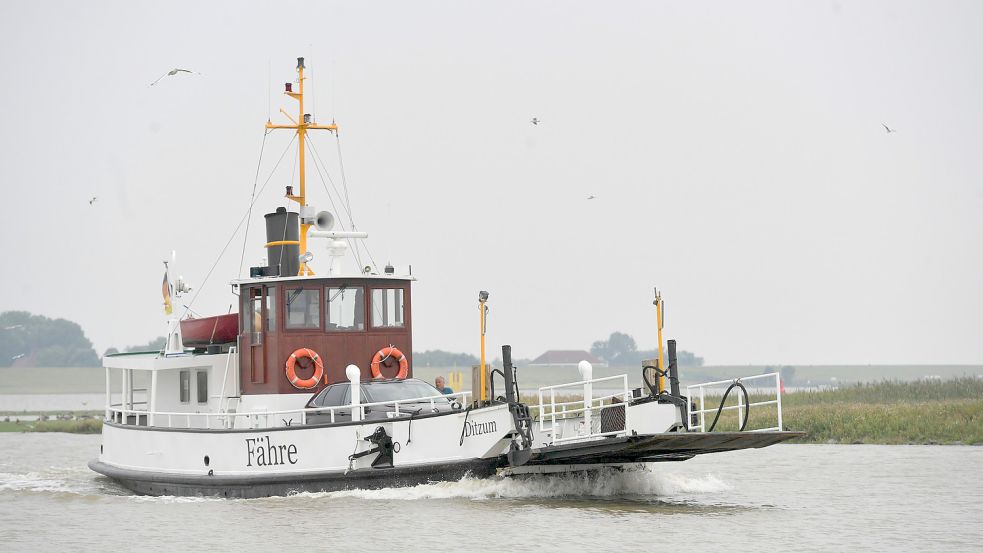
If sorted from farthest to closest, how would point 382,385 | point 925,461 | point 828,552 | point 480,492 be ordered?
point 925,461 → point 382,385 → point 480,492 → point 828,552

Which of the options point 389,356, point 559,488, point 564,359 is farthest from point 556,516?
point 564,359

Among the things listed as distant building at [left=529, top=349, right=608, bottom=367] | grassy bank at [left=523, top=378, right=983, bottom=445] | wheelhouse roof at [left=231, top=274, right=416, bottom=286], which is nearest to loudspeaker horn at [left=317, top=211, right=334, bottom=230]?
wheelhouse roof at [left=231, top=274, right=416, bottom=286]

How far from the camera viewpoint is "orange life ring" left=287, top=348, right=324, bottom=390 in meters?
22.5

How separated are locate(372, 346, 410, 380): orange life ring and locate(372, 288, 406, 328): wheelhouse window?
0.51 meters

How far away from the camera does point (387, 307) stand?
23500 millimetres

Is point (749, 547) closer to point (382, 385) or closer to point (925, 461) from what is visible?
point (382, 385)

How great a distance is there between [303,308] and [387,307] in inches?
60.1

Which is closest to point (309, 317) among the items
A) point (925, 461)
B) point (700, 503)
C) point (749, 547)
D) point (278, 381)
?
point (278, 381)

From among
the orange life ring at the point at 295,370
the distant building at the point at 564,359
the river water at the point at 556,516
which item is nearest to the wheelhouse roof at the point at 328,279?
the orange life ring at the point at 295,370

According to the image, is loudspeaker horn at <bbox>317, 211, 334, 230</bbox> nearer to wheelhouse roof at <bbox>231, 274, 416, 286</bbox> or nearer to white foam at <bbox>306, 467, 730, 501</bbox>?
wheelhouse roof at <bbox>231, 274, 416, 286</bbox>

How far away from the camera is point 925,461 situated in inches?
1077

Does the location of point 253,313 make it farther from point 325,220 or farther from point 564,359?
point 564,359

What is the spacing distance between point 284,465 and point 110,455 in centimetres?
644

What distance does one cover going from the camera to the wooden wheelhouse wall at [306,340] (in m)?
22.8
